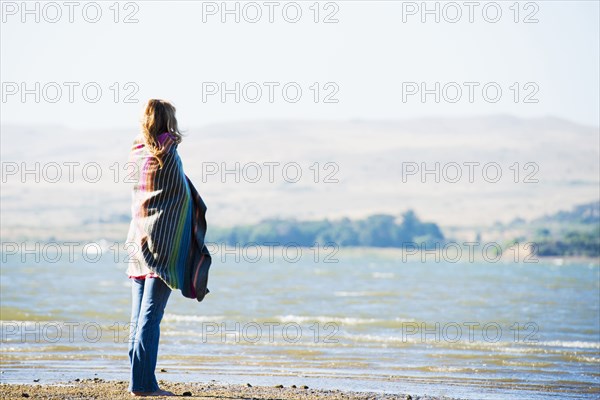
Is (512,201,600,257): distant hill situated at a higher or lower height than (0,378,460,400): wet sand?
higher

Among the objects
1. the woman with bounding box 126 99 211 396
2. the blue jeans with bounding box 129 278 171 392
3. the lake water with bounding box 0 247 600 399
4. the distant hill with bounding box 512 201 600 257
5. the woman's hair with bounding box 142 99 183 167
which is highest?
the distant hill with bounding box 512 201 600 257

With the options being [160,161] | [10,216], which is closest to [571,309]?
[160,161]

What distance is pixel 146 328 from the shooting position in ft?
26.4

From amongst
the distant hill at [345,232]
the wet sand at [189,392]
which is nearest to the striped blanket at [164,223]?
the wet sand at [189,392]

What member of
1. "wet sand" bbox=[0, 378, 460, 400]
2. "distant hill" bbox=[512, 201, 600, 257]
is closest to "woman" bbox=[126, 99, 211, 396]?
"wet sand" bbox=[0, 378, 460, 400]

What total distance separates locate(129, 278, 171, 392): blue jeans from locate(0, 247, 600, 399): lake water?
2.70 meters

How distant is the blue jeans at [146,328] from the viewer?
800 cm

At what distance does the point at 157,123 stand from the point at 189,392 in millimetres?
2494

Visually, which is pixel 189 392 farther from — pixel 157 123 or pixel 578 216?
pixel 578 216

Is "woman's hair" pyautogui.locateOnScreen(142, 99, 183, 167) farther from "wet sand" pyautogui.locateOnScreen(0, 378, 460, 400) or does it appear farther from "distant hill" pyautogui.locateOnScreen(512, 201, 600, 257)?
"distant hill" pyautogui.locateOnScreen(512, 201, 600, 257)

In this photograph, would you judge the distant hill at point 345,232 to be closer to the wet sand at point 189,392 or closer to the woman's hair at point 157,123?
the wet sand at point 189,392

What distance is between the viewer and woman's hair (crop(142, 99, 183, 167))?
310 inches

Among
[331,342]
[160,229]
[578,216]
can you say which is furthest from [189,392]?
[578,216]

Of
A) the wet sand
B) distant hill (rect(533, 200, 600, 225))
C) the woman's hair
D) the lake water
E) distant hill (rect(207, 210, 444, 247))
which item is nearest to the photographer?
the woman's hair
